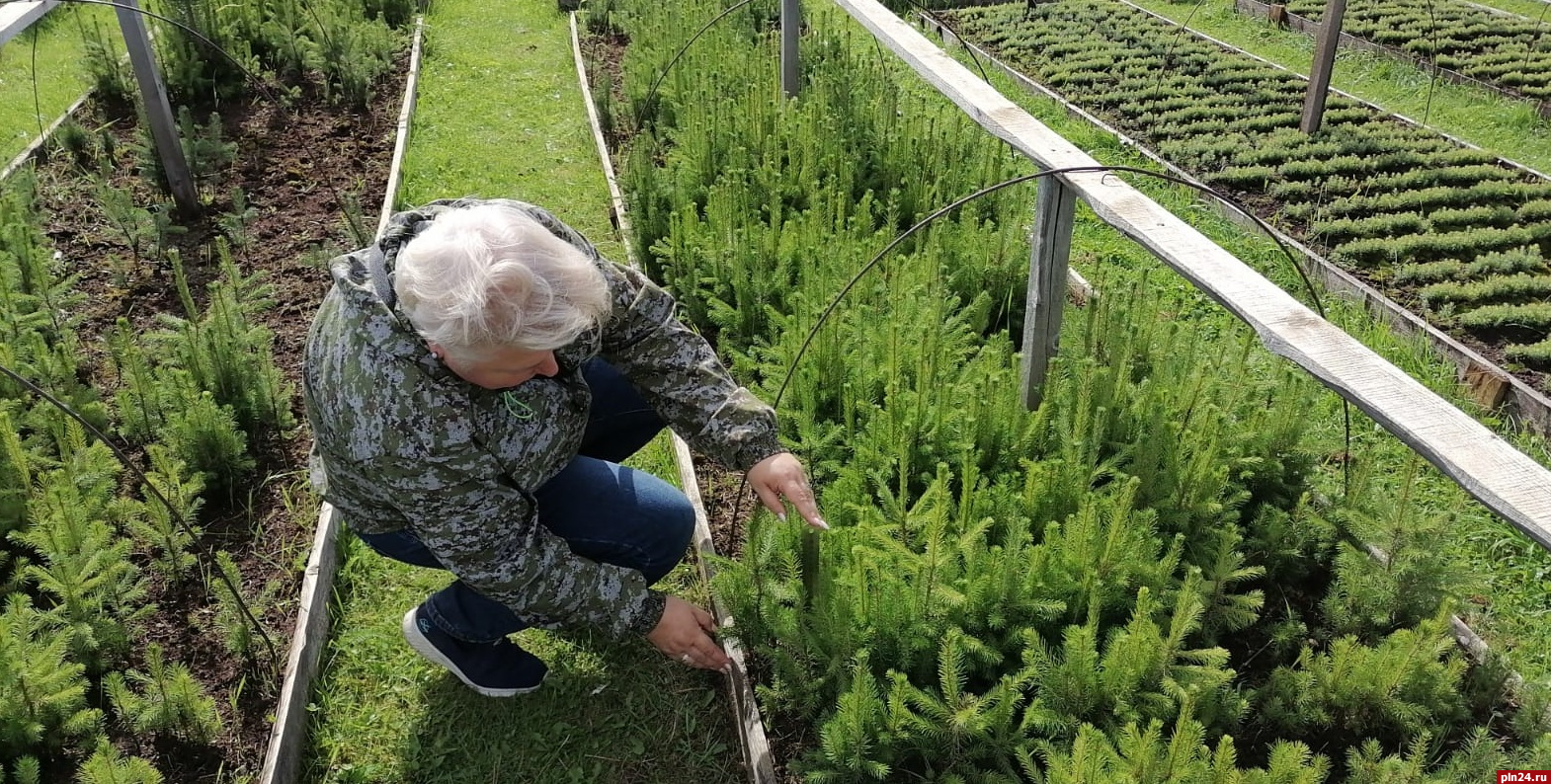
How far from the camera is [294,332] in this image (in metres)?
4.20

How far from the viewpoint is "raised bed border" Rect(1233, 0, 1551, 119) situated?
654 cm

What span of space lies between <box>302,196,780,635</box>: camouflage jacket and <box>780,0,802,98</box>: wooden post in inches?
126

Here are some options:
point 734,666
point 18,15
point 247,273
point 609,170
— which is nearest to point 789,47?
point 609,170

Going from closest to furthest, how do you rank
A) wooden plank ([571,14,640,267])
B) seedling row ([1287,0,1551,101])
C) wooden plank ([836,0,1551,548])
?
wooden plank ([836,0,1551,548]) < wooden plank ([571,14,640,267]) < seedling row ([1287,0,1551,101])

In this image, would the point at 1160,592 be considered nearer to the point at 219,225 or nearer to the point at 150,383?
the point at 150,383

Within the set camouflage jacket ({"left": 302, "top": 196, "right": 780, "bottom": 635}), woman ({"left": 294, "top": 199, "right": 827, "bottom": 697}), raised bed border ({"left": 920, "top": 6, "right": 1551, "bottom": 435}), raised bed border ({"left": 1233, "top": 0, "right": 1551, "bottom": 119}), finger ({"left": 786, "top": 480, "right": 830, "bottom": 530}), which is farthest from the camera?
raised bed border ({"left": 1233, "top": 0, "right": 1551, "bottom": 119})

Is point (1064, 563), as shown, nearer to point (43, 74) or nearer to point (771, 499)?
point (771, 499)

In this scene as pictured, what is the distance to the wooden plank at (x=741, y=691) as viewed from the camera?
2.49 meters

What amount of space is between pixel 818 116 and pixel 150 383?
3.06 metres

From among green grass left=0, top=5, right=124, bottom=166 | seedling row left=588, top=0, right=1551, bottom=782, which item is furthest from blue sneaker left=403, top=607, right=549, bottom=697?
green grass left=0, top=5, right=124, bottom=166

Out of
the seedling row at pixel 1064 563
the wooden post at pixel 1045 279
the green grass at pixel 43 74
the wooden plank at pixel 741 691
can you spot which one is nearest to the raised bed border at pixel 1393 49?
the seedling row at pixel 1064 563

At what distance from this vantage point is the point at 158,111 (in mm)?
4754

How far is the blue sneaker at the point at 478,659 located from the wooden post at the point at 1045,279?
170 cm

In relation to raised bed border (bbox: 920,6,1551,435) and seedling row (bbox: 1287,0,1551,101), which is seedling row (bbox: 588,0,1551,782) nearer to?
raised bed border (bbox: 920,6,1551,435)
